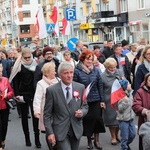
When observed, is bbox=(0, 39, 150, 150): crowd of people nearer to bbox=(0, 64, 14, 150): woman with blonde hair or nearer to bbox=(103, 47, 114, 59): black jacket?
bbox=(0, 64, 14, 150): woman with blonde hair

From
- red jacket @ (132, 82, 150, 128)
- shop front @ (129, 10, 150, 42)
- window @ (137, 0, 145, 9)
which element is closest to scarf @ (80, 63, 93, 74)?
red jacket @ (132, 82, 150, 128)

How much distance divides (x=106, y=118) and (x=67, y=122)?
3017 millimetres

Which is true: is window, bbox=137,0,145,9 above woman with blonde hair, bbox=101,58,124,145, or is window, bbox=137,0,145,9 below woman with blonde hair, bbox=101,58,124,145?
above

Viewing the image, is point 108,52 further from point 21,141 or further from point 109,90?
point 109,90

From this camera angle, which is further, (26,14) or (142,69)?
(26,14)

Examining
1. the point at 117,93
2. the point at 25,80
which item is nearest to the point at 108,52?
the point at 25,80

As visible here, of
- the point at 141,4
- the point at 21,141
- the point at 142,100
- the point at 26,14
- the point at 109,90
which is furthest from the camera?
the point at 26,14

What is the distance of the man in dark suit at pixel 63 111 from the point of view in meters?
5.69

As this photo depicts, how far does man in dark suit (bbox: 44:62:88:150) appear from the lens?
224 inches

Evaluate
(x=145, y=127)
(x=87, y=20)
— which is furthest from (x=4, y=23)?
(x=145, y=127)

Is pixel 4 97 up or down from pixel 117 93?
down

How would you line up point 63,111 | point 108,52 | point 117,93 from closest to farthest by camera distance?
point 63,111 → point 117,93 → point 108,52

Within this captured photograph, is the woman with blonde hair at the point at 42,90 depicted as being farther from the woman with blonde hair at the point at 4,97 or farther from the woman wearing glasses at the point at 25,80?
the woman wearing glasses at the point at 25,80

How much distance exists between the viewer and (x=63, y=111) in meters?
5.70
